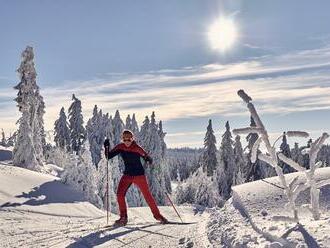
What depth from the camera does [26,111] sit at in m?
40.4

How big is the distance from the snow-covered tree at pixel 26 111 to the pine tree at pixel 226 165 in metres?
29.7

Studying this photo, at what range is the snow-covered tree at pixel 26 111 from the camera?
3869 cm

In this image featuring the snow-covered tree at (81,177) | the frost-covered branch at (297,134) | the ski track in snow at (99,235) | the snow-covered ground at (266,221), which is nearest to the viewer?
the snow-covered ground at (266,221)

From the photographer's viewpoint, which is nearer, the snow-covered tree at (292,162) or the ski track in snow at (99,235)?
the snow-covered tree at (292,162)

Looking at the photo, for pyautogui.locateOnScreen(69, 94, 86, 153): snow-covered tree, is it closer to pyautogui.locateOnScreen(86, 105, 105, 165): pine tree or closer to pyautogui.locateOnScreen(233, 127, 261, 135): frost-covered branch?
pyautogui.locateOnScreen(86, 105, 105, 165): pine tree

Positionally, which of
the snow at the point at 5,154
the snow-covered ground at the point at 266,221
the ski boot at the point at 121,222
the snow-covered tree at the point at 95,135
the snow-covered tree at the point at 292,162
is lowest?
the ski boot at the point at 121,222

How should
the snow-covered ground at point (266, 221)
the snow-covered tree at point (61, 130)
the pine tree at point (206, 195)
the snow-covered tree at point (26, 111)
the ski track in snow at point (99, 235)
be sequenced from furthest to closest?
the snow-covered tree at point (61, 130)
the pine tree at point (206, 195)
the snow-covered tree at point (26, 111)
the ski track in snow at point (99, 235)
the snow-covered ground at point (266, 221)

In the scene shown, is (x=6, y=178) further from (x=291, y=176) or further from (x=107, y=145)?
(x=291, y=176)

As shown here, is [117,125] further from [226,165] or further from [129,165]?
[129,165]

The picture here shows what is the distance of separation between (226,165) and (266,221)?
60.8m

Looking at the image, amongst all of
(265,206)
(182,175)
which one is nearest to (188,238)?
(265,206)

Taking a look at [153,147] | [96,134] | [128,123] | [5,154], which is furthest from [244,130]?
[128,123]

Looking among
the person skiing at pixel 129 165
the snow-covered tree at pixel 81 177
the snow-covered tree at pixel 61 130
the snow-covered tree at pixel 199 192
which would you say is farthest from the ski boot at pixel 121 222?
the snow-covered tree at pixel 61 130

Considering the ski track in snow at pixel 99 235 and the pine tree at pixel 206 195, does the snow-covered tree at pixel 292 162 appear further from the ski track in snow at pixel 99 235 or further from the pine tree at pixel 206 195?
the pine tree at pixel 206 195
